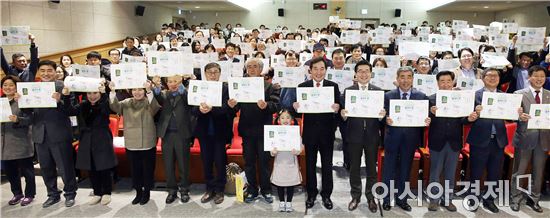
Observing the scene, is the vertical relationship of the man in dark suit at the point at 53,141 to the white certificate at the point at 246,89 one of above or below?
below

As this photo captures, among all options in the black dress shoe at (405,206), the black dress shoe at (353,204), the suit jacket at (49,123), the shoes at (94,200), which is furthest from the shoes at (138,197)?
the black dress shoe at (405,206)

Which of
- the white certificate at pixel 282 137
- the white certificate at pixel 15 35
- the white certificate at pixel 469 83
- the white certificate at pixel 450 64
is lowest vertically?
the white certificate at pixel 282 137

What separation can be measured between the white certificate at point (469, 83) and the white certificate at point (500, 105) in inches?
33.0

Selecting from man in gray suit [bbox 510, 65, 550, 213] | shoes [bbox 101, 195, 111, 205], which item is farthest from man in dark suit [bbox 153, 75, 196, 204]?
man in gray suit [bbox 510, 65, 550, 213]

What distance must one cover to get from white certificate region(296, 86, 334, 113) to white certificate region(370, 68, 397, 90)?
1410 mm

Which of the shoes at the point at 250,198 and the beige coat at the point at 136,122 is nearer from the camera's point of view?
the beige coat at the point at 136,122

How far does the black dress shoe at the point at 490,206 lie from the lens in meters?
3.79

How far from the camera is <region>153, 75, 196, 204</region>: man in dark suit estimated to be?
3914mm

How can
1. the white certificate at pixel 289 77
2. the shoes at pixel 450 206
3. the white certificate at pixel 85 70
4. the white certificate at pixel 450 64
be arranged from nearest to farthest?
the shoes at pixel 450 206
the white certificate at pixel 289 77
the white certificate at pixel 85 70
the white certificate at pixel 450 64

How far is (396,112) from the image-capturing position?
354 centimetres

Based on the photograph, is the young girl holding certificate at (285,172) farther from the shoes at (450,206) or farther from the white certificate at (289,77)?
the shoes at (450,206)

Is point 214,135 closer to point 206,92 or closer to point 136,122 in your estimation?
point 206,92

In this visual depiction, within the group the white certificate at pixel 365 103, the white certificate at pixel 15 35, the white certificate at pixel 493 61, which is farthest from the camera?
the white certificate at pixel 15 35

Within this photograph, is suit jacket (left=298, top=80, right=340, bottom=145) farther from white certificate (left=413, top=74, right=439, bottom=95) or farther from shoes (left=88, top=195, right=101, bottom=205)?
shoes (left=88, top=195, right=101, bottom=205)
